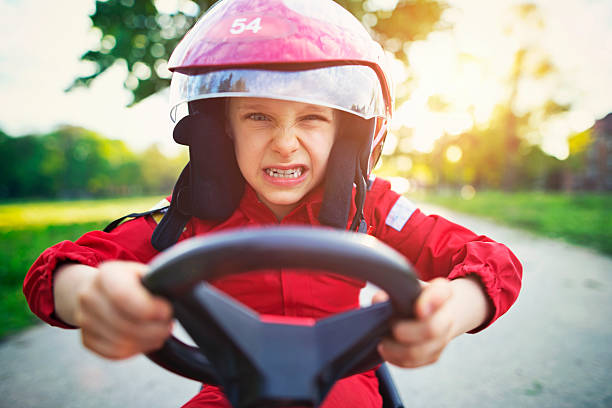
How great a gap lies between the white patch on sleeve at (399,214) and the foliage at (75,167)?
39.1 m

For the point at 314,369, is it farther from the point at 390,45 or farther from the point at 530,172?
the point at 530,172

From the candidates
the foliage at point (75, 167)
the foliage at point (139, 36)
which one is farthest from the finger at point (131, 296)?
the foliage at point (75, 167)

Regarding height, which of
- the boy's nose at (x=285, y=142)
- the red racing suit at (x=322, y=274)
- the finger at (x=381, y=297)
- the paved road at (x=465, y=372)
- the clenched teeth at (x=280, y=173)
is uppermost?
the boy's nose at (x=285, y=142)

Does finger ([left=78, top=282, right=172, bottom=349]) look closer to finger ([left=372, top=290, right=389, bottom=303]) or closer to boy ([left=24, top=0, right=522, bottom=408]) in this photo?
boy ([left=24, top=0, right=522, bottom=408])

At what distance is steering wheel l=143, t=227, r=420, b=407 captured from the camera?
523 mm

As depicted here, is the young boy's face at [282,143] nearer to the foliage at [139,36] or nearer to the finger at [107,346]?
the finger at [107,346]

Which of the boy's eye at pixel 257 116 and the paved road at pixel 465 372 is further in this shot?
the paved road at pixel 465 372

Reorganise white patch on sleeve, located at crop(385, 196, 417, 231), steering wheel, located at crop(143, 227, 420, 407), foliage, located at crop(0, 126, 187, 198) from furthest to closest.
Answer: foliage, located at crop(0, 126, 187, 198) → white patch on sleeve, located at crop(385, 196, 417, 231) → steering wheel, located at crop(143, 227, 420, 407)

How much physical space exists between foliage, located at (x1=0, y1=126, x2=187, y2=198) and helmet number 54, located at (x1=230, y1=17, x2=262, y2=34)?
39095 millimetres

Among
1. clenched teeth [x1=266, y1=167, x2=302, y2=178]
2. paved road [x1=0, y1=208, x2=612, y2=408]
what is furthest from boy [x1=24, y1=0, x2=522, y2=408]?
paved road [x1=0, y1=208, x2=612, y2=408]

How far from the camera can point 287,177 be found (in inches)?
48.0

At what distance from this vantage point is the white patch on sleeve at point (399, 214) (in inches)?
51.7

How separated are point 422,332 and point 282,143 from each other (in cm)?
70

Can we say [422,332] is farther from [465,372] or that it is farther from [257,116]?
[465,372]
